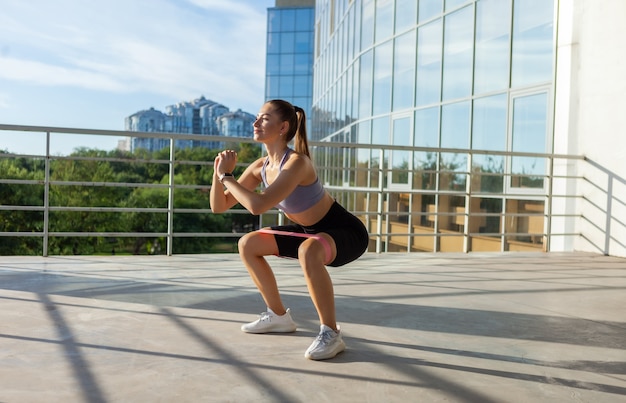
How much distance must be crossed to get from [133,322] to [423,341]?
154 cm

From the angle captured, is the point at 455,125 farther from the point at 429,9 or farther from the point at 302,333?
the point at 302,333

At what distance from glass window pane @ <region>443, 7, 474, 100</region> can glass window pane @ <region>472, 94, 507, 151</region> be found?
53cm

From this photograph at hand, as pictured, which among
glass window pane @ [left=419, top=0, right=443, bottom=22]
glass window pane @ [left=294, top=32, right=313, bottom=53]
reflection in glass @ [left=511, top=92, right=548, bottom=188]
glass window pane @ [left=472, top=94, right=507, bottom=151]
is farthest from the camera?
glass window pane @ [left=294, top=32, right=313, bottom=53]

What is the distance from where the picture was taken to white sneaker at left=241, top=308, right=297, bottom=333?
3.10 metres

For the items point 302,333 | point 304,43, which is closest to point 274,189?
point 302,333

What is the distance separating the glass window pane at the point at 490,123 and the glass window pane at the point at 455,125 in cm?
28

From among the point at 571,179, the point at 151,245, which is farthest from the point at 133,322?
the point at 151,245

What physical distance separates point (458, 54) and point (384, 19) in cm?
382

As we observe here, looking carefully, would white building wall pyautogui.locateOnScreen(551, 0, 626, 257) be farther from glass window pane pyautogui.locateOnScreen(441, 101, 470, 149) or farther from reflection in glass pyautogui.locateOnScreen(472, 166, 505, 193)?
glass window pane pyautogui.locateOnScreen(441, 101, 470, 149)

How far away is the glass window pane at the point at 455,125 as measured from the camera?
10.7 meters

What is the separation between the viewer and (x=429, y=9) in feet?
39.2

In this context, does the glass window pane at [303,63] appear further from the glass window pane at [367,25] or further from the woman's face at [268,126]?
the woman's face at [268,126]

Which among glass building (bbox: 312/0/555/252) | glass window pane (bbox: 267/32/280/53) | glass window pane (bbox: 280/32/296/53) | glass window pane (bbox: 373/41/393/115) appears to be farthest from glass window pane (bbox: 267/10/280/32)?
glass window pane (bbox: 373/41/393/115)

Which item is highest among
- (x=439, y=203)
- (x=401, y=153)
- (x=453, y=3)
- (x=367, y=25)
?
(x=367, y=25)
